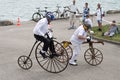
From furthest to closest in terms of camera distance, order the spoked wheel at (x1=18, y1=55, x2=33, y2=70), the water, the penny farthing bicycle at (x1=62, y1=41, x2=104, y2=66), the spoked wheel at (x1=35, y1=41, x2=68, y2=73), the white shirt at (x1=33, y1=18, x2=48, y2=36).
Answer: the water < the penny farthing bicycle at (x1=62, y1=41, x2=104, y2=66) < the spoked wheel at (x1=18, y1=55, x2=33, y2=70) < the spoked wheel at (x1=35, y1=41, x2=68, y2=73) < the white shirt at (x1=33, y1=18, x2=48, y2=36)

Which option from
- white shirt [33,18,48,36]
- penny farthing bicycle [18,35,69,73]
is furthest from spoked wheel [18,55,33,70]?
white shirt [33,18,48,36]

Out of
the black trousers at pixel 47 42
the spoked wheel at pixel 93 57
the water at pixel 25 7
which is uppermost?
the black trousers at pixel 47 42

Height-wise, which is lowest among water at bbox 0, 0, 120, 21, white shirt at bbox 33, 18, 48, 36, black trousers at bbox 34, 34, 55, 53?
water at bbox 0, 0, 120, 21

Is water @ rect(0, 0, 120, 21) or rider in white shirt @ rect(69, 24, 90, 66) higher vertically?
rider in white shirt @ rect(69, 24, 90, 66)

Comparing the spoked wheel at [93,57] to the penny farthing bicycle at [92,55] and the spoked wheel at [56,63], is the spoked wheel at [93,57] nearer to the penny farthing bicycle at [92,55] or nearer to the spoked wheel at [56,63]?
the penny farthing bicycle at [92,55]

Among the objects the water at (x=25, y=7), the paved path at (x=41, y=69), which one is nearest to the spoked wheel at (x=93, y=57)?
the paved path at (x=41, y=69)

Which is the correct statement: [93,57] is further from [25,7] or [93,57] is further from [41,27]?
[25,7]

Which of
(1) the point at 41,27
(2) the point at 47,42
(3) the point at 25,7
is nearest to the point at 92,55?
(2) the point at 47,42

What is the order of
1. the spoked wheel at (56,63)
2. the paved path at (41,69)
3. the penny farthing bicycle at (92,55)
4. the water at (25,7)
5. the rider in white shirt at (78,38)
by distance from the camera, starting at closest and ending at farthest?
the paved path at (41,69) < the spoked wheel at (56,63) < the rider in white shirt at (78,38) < the penny farthing bicycle at (92,55) < the water at (25,7)

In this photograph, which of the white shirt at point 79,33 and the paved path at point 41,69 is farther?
the white shirt at point 79,33

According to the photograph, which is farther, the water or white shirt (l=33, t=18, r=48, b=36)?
the water

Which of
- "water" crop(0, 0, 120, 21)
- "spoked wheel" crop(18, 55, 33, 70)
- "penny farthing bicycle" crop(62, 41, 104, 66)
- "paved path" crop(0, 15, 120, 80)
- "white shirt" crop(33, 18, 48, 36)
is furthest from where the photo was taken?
"water" crop(0, 0, 120, 21)

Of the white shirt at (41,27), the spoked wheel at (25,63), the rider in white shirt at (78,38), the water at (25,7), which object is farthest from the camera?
the water at (25,7)

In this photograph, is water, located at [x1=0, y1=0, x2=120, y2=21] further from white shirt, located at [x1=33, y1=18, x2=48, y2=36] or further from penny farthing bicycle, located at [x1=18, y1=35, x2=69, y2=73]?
white shirt, located at [x1=33, y1=18, x2=48, y2=36]
